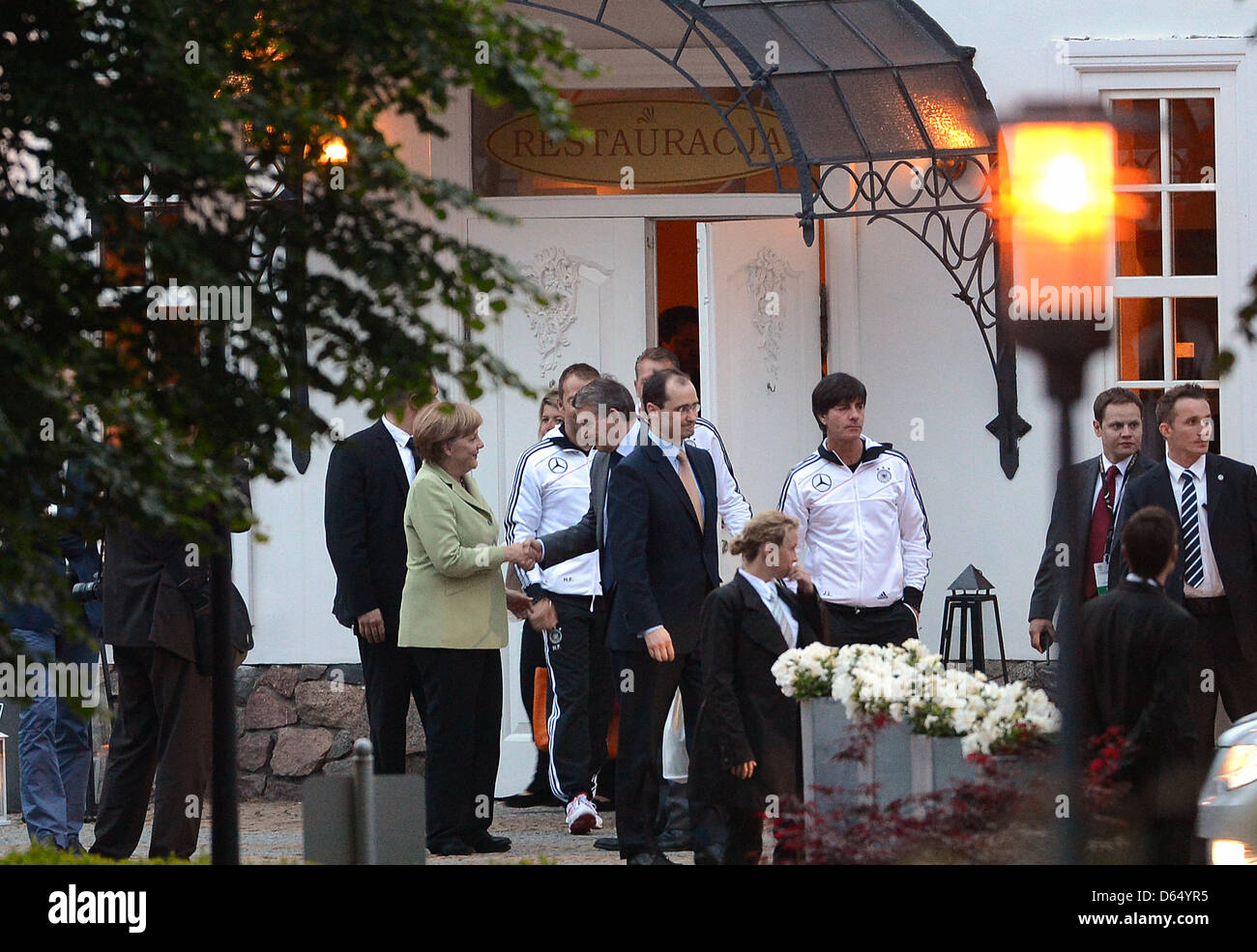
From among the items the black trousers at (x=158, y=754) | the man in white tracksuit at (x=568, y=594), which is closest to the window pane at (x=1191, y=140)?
the man in white tracksuit at (x=568, y=594)

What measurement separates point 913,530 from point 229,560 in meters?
4.23

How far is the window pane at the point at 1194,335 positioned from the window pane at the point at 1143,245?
246mm

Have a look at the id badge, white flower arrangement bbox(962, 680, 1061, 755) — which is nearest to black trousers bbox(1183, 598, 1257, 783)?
the id badge

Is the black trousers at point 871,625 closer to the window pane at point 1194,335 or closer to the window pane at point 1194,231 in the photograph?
the window pane at point 1194,335

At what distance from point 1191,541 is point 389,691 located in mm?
3588

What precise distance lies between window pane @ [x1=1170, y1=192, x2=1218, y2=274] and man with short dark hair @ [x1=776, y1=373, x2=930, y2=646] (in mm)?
2601

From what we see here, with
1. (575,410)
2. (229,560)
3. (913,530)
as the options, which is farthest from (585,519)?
(229,560)

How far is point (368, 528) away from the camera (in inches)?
313

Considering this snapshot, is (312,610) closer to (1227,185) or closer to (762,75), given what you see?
(762,75)

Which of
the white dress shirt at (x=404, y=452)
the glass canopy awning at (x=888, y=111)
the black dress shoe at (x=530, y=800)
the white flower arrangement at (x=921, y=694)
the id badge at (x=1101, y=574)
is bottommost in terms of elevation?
the black dress shoe at (x=530, y=800)

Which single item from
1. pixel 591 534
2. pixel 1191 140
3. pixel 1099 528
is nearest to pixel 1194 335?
pixel 1191 140

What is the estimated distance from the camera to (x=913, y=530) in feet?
26.5

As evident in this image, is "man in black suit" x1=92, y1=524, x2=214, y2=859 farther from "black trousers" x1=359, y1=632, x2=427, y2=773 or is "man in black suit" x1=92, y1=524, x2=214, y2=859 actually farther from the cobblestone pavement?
"black trousers" x1=359, y1=632, x2=427, y2=773

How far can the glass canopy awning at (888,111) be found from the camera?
8.84 metres
